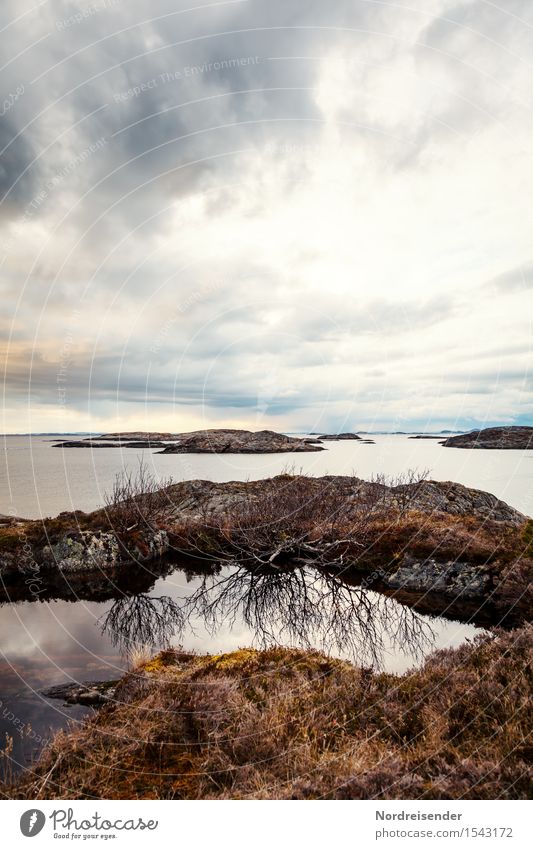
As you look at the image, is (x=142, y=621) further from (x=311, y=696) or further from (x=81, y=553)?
(x=311, y=696)

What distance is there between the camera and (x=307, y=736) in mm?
6254

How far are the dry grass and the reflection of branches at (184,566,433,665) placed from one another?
3.03 metres

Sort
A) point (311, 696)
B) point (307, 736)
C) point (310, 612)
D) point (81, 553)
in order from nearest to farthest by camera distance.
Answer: point (307, 736), point (311, 696), point (310, 612), point (81, 553)

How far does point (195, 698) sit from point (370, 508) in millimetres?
17013

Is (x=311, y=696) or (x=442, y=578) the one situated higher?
(x=311, y=696)

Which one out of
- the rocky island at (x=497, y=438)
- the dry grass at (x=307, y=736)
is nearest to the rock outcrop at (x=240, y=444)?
the rocky island at (x=497, y=438)

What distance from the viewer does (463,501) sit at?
2775 cm

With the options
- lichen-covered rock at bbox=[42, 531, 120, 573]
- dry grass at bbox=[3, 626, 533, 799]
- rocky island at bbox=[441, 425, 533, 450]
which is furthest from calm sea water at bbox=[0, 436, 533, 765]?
rocky island at bbox=[441, 425, 533, 450]

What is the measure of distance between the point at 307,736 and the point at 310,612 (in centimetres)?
803

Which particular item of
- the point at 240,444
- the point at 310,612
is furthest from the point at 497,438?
the point at 310,612

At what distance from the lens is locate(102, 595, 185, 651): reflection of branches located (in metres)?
12.0

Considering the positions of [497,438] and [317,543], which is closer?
[317,543]

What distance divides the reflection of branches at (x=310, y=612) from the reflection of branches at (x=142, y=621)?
2.56 ft
